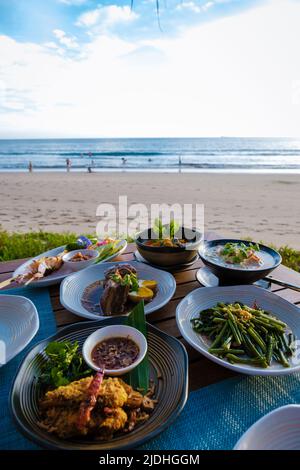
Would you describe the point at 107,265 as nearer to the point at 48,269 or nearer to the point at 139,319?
the point at 48,269

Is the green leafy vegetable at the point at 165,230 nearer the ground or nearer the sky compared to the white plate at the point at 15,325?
nearer the sky

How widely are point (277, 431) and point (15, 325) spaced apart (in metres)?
1.32

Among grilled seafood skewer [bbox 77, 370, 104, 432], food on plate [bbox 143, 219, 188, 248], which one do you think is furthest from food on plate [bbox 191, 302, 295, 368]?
food on plate [bbox 143, 219, 188, 248]

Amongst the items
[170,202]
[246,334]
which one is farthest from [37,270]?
[170,202]

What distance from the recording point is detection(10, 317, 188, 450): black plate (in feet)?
2.94

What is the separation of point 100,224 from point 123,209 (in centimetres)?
209

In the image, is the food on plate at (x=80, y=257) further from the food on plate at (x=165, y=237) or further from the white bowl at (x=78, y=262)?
the food on plate at (x=165, y=237)

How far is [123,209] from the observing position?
10.8 meters

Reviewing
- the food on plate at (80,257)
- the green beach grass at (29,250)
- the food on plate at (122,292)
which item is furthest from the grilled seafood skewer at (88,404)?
the green beach grass at (29,250)

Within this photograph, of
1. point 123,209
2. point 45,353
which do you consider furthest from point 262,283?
point 123,209

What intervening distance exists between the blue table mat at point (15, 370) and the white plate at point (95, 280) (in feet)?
0.48

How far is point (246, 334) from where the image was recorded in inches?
55.4

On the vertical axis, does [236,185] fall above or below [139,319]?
above

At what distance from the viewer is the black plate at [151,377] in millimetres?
896
